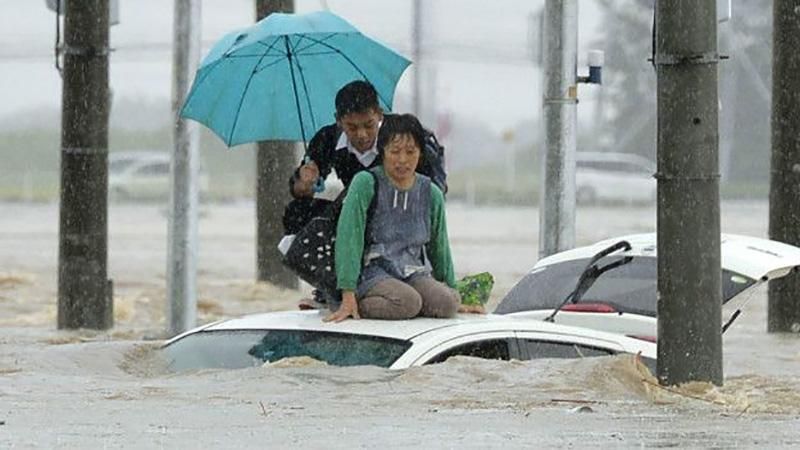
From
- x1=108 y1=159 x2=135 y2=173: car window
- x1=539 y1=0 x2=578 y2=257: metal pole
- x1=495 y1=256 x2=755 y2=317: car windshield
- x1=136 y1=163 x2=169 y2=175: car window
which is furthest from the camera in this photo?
x1=108 y1=159 x2=135 y2=173: car window

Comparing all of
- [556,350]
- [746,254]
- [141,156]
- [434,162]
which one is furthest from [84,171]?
[141,156]

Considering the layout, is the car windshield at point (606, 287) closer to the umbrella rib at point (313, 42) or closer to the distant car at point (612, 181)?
the umbrella rib at point (313, 42)

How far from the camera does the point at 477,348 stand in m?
9.60

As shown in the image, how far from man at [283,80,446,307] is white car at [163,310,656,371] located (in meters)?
0.68

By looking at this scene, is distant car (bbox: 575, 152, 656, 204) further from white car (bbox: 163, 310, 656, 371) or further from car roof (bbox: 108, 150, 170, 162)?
white car (bbox: 163, 310, 656, 371)

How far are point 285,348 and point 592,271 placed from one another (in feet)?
8.09

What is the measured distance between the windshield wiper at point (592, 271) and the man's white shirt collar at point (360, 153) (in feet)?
4.24

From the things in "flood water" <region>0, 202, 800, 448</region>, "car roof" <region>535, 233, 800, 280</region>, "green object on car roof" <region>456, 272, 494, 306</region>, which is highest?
"car roof" <region>535, 233, 800, 280</region>

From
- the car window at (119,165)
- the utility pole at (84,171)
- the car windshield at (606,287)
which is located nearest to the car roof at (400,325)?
the car windshield at (606,287)

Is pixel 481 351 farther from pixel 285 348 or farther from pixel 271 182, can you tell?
pixel 271 182

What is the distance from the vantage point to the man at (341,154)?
34.8 ft

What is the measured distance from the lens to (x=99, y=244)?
1599 centimetres

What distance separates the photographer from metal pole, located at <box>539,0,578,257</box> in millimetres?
14031

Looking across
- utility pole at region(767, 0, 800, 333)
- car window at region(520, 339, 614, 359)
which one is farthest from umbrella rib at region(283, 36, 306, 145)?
utility pole at region(767, 0, 800, 333)
